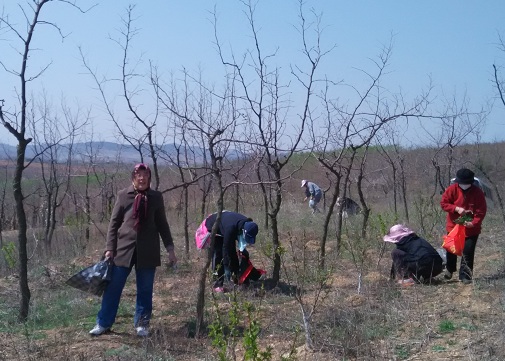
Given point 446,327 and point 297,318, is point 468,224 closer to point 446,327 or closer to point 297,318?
point 446,327

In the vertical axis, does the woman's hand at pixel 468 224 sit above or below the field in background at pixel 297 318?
above

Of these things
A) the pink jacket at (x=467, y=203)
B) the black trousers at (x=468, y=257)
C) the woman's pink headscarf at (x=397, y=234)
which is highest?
the pink jacket at (x=467, y=203)

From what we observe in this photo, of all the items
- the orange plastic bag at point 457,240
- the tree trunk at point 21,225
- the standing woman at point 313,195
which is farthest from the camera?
the standing woman at point 313,195

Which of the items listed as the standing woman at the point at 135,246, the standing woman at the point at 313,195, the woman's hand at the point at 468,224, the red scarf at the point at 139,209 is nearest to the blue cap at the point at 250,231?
the standing woman at the point at 135,246

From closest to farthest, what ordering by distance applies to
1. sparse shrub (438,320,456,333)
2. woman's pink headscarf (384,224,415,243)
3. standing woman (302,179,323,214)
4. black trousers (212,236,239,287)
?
sparse shrub (438,320,456,333)
black trousers (212,236,239,287)
woman's pink headscarf (384,224,415,243)
standing woman (302,179,323,214)

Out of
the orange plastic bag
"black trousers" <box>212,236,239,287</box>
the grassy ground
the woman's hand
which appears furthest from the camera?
"black trousers" <box>212,236,239,287</box>

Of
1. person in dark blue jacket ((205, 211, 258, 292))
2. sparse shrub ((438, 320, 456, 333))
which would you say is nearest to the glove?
person in dark blue jacket ((205, 211, 258, 292))

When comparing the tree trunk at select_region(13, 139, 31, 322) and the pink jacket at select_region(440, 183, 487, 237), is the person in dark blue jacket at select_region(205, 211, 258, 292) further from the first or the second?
the pink jacket at select_region(440, 183, 487, 237)

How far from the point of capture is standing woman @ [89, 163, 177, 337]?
5371 millimetres

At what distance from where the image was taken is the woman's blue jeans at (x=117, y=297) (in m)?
5.37

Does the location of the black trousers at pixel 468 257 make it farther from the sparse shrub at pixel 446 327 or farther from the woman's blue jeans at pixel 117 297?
the woman's blue jeans at pixel 117 297

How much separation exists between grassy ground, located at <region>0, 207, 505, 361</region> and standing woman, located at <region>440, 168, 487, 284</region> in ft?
0.85

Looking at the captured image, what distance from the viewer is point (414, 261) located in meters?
7.25

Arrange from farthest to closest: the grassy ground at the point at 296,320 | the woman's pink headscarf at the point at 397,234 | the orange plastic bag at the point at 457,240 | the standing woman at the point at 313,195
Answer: the standing woman at the point at 313,195, the woman's pink headscarf at the point at 397,234, the orange plastic bag at the point at 457,240, the grassy ground at the point at 296,320
